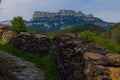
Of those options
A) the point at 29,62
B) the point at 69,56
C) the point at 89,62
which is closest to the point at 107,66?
the point at 89,62

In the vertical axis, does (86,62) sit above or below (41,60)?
above

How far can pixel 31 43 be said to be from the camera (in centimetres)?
4459

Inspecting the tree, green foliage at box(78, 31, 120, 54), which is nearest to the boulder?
the tree

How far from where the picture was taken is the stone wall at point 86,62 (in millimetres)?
17719

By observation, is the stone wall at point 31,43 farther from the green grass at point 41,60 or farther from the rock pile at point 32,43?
the green grass at point 41,60

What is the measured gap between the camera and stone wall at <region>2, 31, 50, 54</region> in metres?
43.2

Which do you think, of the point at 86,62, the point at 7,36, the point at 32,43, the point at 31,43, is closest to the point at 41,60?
the point at 32,43

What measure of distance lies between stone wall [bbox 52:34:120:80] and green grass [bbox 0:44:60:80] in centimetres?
85

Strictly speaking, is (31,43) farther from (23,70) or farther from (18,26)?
(23,70)

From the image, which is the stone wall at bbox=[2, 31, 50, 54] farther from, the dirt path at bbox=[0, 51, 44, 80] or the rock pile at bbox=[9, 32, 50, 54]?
the dirt path at bbox=[0, 51, 44, 80]

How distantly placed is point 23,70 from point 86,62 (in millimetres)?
13546

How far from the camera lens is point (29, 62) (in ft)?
126

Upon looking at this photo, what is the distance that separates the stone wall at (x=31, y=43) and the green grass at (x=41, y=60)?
74 cm

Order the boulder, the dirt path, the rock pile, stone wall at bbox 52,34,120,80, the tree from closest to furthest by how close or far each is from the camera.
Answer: stone wall at bbox 52,34,120,80 < the dirt path < the rock pile < the boulder < the tree
